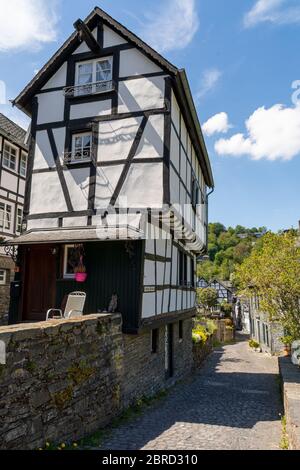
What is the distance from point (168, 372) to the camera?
12.8 metres

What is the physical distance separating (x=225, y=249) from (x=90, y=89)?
102 metres

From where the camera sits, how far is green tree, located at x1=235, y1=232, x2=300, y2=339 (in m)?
13.0

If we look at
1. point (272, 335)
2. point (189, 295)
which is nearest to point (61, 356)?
point (189, 295)

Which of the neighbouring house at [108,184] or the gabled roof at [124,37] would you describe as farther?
the gabled roof at [124,37]

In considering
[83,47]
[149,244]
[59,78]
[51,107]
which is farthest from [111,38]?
[149,244]

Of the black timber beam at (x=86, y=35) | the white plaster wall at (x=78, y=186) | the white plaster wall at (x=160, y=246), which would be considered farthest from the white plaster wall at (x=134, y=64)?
the white plaster wall at (x=160, y=246)

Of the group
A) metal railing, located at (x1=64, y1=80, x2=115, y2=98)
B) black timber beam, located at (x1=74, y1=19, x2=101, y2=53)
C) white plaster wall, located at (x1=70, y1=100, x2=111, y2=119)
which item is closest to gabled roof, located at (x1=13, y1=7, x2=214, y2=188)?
black timber beam, located at (x1=74, y1=19, x2=101, y2=53)

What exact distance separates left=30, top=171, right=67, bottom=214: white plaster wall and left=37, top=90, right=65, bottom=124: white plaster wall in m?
1.85

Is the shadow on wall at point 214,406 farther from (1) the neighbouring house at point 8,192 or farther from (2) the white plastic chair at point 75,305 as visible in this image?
(1) the neighbouring house at point 8,192

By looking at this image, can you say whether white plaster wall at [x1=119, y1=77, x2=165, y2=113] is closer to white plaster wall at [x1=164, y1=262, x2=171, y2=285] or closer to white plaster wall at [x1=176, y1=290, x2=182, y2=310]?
white plaster wall at [x1=164, y1=262, x2=171, y2=285]

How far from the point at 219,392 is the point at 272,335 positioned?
13.8 metres

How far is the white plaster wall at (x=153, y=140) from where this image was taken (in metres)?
9.94

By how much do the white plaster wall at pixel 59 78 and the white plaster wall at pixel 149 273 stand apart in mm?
6540
